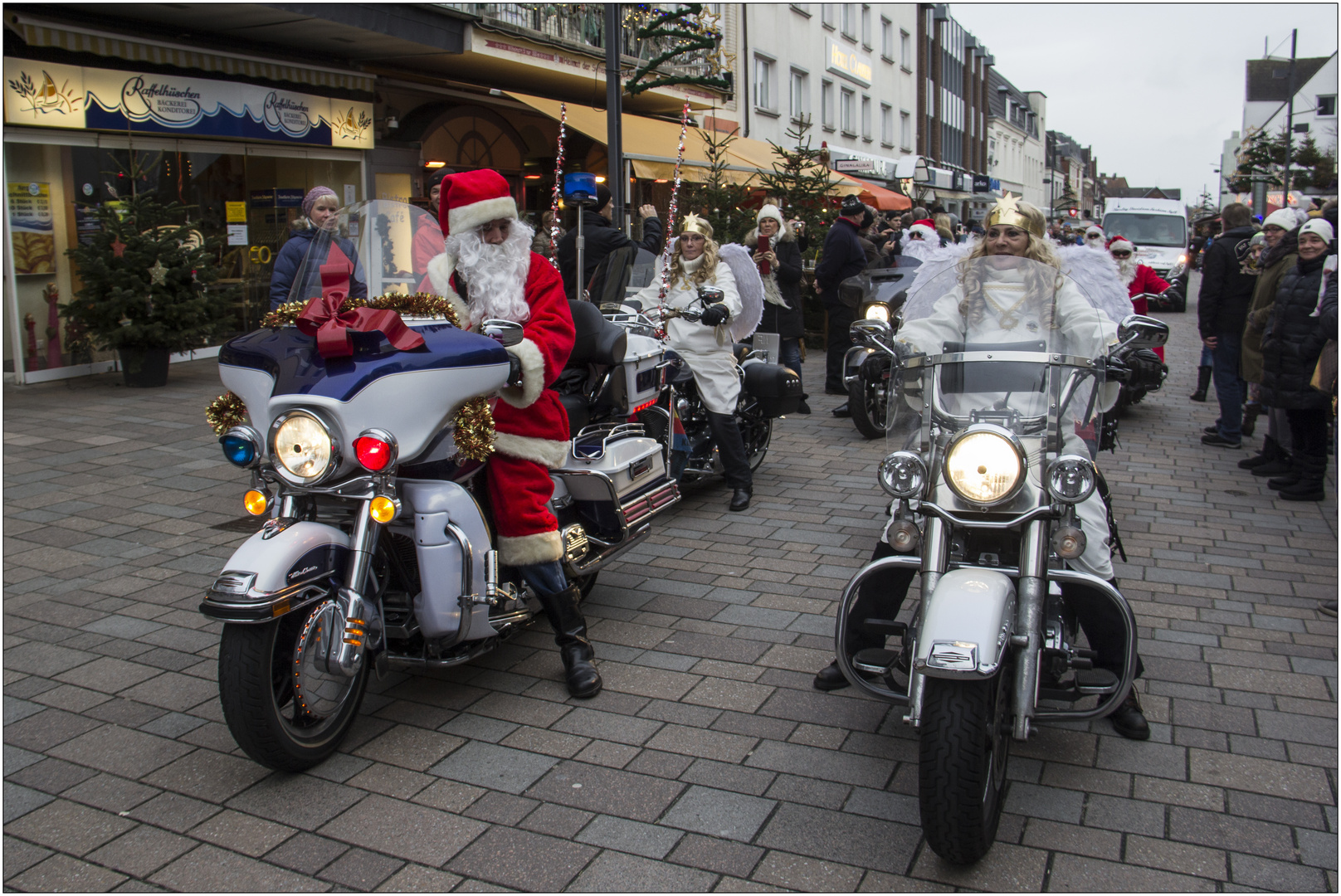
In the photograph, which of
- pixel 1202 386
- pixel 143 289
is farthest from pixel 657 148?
pixel 1202 386

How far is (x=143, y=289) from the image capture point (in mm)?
9961

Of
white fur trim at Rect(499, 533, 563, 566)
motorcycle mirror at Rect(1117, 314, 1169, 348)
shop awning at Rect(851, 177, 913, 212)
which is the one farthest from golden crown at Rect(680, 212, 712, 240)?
shop awning at Rect(851, 177, 913, 212)

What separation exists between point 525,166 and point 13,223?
31.2ft

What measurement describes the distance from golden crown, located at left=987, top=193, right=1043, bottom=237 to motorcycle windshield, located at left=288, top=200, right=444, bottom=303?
82.6 inches

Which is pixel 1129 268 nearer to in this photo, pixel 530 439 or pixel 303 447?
pixel 530 439

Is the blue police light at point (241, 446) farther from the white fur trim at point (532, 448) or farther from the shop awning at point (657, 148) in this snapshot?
the shop awning at point (657, 148)

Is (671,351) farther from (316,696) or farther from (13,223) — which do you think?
(13,223)

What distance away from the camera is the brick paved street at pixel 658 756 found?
2.84 meters

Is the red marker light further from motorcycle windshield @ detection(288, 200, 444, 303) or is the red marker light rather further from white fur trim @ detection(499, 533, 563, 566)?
white fur trim @ detection(499, 533, 563, 566)

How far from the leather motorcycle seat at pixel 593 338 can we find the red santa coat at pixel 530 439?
0.82 meters

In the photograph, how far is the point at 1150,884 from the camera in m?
2.73

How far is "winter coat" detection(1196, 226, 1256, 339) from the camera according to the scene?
8.87 m

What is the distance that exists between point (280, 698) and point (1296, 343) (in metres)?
6.63

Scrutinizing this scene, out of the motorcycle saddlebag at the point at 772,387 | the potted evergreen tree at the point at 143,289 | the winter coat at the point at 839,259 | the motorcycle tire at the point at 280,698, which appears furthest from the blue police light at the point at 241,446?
the winter coat at the point at 839,259
